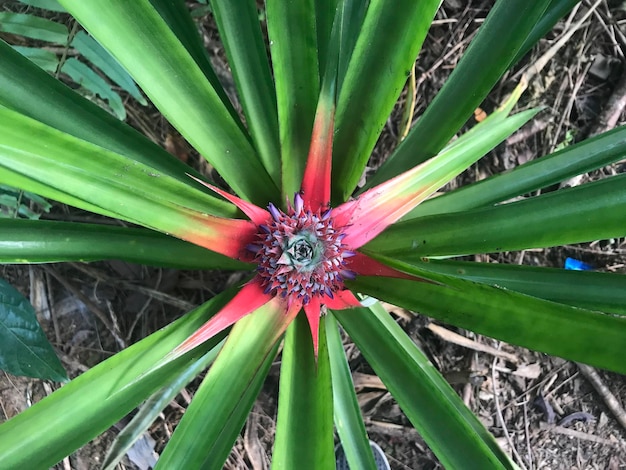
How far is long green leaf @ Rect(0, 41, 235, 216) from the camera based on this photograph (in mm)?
889

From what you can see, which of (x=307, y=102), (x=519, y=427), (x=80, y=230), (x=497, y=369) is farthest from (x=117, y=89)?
(x=519, y=427)

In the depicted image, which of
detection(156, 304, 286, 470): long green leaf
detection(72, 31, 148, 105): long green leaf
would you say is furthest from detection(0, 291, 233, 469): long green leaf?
detection(72, 31, 148, 105): long green leaf

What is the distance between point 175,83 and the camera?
2.94 ft

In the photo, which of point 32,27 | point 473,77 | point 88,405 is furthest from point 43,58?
point 473,77

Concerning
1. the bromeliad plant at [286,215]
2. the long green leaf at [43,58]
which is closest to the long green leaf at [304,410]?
the bromeliad plant at [286,215]

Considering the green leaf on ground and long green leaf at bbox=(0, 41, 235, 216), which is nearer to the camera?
long green leaf at bbox=(0, 41, 235, 216)

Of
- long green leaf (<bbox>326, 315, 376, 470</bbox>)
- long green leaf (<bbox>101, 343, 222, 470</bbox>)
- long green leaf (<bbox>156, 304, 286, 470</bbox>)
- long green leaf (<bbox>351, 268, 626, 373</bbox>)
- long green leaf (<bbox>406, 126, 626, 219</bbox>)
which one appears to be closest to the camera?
long green leaf (<bbox>351, 268, 626, 373</bbox>)

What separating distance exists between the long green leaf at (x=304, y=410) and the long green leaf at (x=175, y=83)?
345mm

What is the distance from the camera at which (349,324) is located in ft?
3.52

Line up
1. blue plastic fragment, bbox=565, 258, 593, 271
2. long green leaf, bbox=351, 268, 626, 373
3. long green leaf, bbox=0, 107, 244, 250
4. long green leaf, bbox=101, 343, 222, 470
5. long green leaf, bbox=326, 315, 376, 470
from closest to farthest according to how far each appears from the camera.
Result: long green leaf, bbox=351, 268, 626, 373 → long green leaf, bbox=0, 107, 244, 250 → long green leaf, bbox=326, 315, 376, 470 → long green leaf, bbox=101, 343, 222, 470 → blue plastic fragment, bbox=565, 258, 593, 271

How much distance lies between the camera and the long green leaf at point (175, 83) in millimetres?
785

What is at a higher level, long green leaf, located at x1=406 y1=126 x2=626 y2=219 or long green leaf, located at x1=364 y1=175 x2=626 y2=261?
long green leaf, located at x1=406 y1=126 x2=626 y2=219

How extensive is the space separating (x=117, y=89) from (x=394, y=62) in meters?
1.27

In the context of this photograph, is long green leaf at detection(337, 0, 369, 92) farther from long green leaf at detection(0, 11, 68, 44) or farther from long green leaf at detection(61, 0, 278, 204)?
long green leaf at detection(0, 11, 68, 44)
